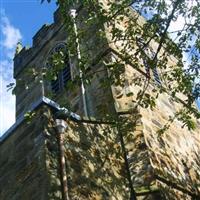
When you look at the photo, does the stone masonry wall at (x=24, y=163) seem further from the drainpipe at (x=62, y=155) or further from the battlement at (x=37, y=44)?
the battlement at (x=37, y=44)

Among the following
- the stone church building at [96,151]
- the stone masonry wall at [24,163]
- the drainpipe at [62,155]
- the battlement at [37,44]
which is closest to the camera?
the drainpipe at [62,155]

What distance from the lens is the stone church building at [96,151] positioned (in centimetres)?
823

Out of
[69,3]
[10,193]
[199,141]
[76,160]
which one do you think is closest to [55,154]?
[76,160]

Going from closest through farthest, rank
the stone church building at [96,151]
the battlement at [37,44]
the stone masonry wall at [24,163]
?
1. the stone masonry wall at [24,163]
2. the stone church building at [96,151]
3. the battlement at [37,44]

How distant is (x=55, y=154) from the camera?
27.4ft

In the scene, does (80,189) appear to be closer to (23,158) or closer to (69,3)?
(23,158)

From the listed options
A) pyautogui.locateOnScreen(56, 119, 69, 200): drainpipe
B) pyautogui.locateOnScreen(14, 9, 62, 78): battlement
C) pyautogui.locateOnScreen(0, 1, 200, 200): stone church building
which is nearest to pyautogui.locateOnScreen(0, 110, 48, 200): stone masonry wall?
pyautogui.locateOnScreen(0, 1, 200, 200): stone church building

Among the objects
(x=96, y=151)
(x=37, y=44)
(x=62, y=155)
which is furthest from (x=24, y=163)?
(x=37, y=44)

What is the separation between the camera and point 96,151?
941 cm

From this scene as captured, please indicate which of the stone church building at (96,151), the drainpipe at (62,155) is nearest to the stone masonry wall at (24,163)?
the stone church building at (96,151)

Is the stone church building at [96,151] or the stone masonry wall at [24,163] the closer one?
the stone masonry wall at [24,163]

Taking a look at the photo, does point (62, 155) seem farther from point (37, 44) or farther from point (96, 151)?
point (37, 44)

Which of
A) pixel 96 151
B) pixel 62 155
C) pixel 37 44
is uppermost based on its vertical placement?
pixel 37 44

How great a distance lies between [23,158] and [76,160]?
3.35ft
